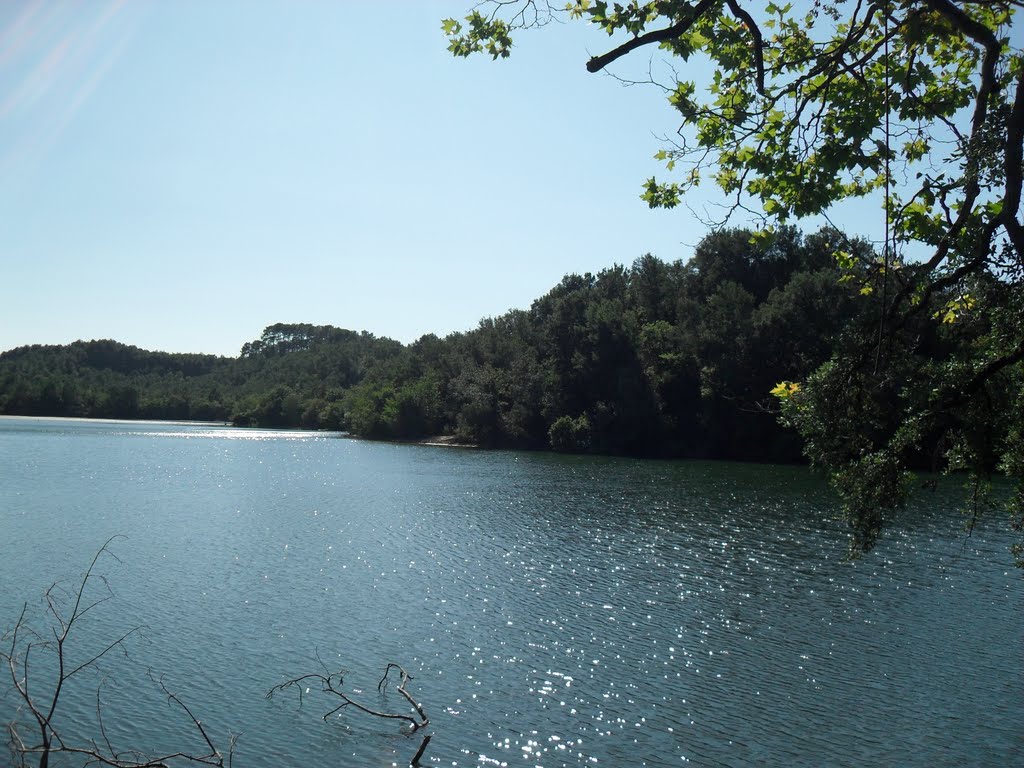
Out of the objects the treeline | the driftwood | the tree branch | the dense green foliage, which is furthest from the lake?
the dense green foliage

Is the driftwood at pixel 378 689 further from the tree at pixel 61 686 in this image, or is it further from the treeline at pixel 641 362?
the treeline at pixel 641 362

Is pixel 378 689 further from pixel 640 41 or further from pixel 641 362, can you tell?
pixel 641 362

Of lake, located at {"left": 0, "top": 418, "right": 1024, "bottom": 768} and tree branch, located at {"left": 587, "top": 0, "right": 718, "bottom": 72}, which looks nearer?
tree branch, located at {"left": 587, "top": 0, "right": 718, "bottom": 72}

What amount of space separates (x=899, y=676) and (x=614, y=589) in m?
8.00

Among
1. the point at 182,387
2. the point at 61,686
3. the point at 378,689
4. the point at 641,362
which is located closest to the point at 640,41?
the point at 378,689

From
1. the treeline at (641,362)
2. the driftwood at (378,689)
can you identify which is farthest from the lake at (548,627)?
the treeline at (641,362)

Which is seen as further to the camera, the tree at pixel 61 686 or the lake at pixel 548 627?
the lake at pixel 548 627

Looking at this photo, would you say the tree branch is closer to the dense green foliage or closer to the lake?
the lake

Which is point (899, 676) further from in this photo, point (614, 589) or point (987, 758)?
point (614, 589)

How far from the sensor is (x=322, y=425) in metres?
136

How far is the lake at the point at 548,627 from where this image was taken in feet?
41.6

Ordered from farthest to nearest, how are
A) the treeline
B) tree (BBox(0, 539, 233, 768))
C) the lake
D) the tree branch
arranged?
1. the treeline
2. the lake
3. tree (BBox(0, 539, 233, 768))
4. the tree branch

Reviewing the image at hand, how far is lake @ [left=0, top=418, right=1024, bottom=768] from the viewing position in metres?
12.7

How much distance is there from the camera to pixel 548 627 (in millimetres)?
18500
